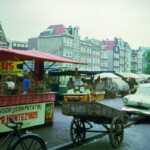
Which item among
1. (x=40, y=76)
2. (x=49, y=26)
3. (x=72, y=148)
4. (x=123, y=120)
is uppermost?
(x=49, y=26)

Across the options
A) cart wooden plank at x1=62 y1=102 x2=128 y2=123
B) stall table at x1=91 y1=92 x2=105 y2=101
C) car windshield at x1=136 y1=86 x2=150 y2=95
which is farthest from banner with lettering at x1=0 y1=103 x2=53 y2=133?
stall table at x1=91 y1=92 x2=105 y2=101

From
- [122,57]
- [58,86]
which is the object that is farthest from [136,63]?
[58,86]

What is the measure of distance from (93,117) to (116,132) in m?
0.77

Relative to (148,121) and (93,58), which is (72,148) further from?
(93,58)

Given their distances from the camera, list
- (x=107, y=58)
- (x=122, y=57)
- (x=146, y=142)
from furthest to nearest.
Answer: (x=122, y=57) → (x=107, y=58) → (x=146, y=142)

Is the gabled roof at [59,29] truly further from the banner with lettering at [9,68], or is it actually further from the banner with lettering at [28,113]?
the banner with lettering at [28,113]

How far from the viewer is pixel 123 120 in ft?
34.3

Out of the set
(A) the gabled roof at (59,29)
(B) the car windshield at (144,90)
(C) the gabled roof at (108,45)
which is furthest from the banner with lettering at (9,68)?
(C) the gabled roof at (108,45)

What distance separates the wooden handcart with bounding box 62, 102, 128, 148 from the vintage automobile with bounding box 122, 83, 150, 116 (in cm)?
548

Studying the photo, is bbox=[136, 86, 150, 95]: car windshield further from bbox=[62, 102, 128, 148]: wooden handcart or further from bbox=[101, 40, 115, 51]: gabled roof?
bbox=[101, 40, 115, 51]: gabled roof

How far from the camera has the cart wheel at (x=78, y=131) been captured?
10234 millimetres

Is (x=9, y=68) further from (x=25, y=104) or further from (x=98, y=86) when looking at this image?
(x=98, y=86)

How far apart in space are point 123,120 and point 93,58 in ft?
298

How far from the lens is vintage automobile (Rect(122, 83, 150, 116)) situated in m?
15.9
